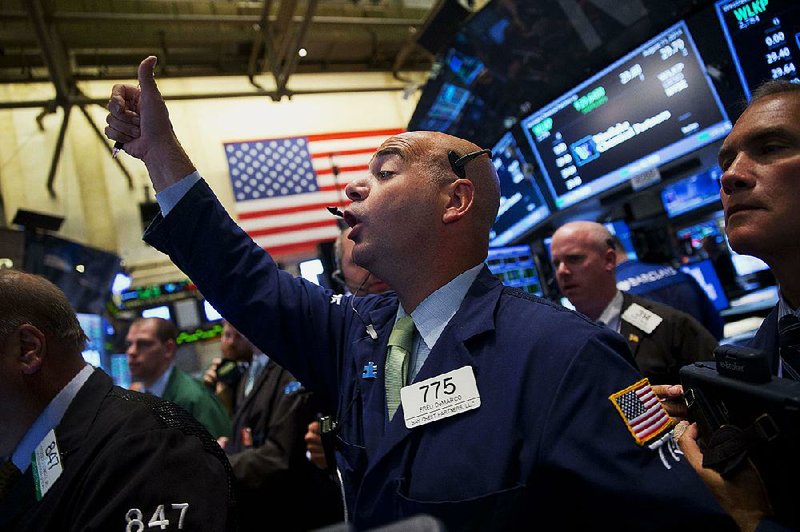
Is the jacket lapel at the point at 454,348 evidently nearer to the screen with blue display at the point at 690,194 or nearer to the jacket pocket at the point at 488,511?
the jacket pocket at the point at 488,511

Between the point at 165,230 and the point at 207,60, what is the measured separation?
775 centimetres

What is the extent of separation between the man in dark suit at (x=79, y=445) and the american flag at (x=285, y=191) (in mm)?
6410

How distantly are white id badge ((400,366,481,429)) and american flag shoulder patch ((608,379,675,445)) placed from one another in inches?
11.0

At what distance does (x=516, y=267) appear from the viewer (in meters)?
4.62

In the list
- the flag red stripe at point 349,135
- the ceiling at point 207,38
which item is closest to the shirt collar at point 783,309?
the ceiling at point 207,38

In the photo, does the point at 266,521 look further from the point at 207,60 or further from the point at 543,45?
the point at 207,60

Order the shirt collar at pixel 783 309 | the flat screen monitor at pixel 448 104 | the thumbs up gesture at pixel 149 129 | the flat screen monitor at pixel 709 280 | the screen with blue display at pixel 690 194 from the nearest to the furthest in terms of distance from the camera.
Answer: the shirt collar at pixel 783 309, the thumbs up gesture at pixel 149 129, the flat screen monitor at pixel 709 280, the screen with blue display at pixel 690 194, the flat screen monitor at pixel 448 104

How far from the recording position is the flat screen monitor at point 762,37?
2.56 m

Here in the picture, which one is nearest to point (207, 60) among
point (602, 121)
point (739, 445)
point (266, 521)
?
point (602, 121)

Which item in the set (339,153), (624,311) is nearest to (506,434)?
(624,311)

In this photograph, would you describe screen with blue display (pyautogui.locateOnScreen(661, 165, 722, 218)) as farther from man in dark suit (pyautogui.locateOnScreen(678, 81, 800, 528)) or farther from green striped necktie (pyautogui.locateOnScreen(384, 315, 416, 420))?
green striped necktie (pyautogui.locateOnScreen(384, 315, 416, 420))

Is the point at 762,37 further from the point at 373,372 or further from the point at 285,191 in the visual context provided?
the point at 285,191

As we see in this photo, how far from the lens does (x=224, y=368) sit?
494cm

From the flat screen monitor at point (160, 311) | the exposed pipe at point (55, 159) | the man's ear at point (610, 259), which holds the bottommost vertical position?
the man's ear at point (610, 259)
